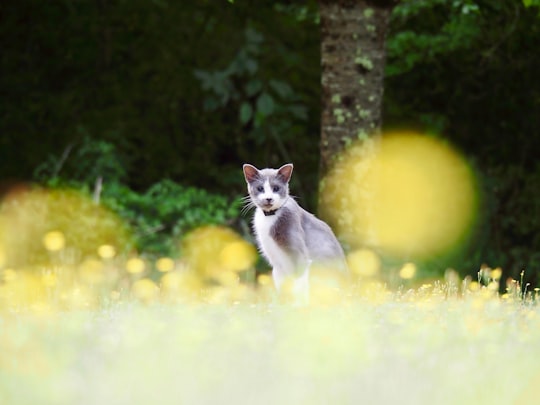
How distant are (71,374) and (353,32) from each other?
5825 millimetres

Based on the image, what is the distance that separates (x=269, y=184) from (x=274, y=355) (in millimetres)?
2406

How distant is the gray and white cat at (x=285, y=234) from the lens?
7406 millimetres

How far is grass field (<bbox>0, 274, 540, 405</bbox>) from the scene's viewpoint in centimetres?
462

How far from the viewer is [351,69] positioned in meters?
9.84

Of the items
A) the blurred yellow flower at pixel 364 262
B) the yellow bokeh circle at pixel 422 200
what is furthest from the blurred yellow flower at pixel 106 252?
the yellow bokeh circle at pixel 422 200

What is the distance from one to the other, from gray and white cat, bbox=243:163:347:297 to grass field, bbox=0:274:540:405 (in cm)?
79

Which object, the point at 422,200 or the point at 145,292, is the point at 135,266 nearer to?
the point at 145,292

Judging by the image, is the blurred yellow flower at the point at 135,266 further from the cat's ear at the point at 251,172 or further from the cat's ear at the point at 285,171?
the cat's ear at the point at 285,171

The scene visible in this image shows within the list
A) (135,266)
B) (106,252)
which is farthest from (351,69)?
(106,252)

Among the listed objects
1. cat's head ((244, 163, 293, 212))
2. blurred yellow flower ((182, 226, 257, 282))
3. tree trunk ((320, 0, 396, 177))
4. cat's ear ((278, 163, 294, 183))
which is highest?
tree trunk ((320, 0, 396, 177))

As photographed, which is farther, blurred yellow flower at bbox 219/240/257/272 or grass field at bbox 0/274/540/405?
blurred yellow flower at bbox 219/240/257/272

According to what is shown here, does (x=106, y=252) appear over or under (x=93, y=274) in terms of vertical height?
over

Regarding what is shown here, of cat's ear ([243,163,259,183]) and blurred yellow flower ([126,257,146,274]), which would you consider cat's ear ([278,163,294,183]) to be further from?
blurred yellow flower ([126,257,146,274])

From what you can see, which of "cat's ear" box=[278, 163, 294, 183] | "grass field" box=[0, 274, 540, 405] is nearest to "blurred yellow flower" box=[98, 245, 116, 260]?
"grass field" box=[0, 274, 540, 405]
